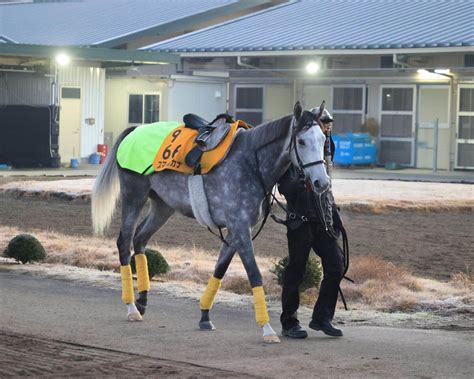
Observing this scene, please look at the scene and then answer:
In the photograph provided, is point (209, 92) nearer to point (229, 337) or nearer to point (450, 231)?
point (450, 231)

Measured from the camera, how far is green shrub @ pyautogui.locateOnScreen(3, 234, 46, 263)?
13.6 metres

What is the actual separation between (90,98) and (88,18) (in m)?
13.3

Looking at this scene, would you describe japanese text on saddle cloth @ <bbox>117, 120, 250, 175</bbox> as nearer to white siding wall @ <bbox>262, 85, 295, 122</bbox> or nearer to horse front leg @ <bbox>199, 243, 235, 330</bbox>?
horse front leg @ <bbox>199, 243, 235, 330</bbox>

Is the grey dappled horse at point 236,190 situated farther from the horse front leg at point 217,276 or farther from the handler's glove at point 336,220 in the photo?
the handler's glove at point 336,220

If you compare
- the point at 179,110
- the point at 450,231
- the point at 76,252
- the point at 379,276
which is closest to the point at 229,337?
the point at 379,276

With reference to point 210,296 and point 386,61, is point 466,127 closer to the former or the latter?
point 386,61

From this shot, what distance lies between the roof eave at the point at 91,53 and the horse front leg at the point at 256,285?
2385cm

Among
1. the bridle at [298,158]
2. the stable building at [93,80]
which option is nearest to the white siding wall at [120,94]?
the stable building at [93,80]

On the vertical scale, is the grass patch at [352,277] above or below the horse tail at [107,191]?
below

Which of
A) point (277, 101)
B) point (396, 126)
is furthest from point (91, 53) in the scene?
point (396, 126)

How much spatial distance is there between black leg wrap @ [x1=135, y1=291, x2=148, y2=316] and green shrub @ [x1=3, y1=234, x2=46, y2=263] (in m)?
3.68

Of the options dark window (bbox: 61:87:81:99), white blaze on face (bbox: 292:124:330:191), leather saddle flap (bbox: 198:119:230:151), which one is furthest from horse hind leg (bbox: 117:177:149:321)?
dark window (bbox: 61:87:81:99)

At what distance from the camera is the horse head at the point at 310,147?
8.77m

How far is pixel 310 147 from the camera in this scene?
349 inches
